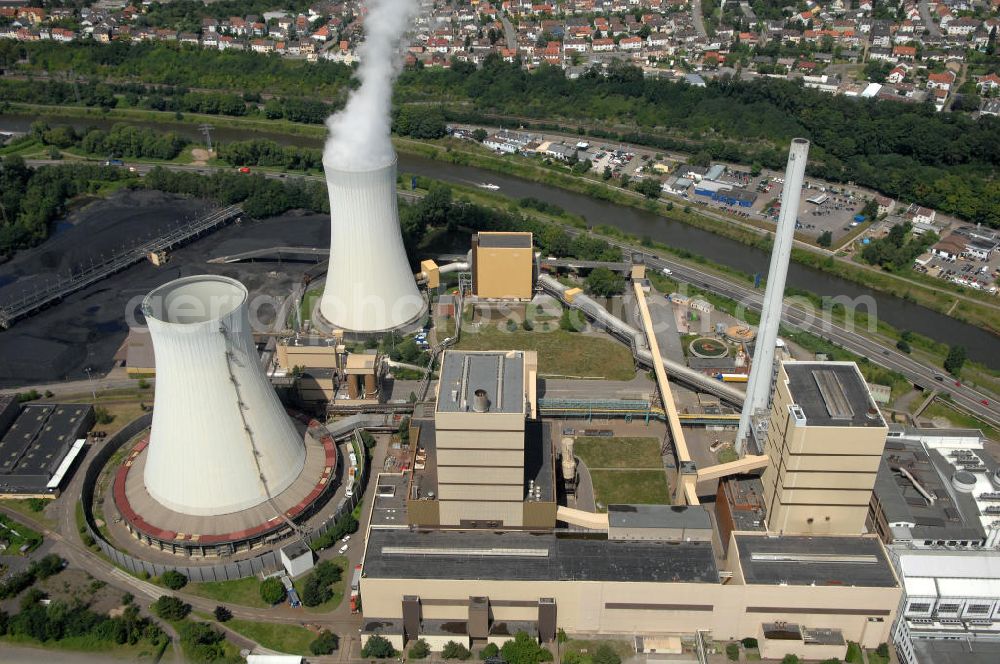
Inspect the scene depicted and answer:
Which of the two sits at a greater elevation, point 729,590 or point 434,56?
point 434,56

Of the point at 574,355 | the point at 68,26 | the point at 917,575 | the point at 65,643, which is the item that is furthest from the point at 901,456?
the point at 68,26

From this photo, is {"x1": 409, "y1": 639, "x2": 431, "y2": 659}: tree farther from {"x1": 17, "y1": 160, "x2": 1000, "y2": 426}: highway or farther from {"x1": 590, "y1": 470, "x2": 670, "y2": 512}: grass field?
{"x1": 17, "y1": 160, "x2": 1000, "y2": 426}: highway

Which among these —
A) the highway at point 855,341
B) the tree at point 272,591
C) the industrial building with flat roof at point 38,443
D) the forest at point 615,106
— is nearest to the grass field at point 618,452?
the tree at point 272,591

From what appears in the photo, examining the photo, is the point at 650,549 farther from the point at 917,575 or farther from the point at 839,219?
the point at 839,219

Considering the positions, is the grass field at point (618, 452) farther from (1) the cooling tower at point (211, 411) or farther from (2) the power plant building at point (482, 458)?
(1) the cooling tower at point (211, 411)

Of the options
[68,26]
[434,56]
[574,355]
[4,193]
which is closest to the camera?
[574,355]
